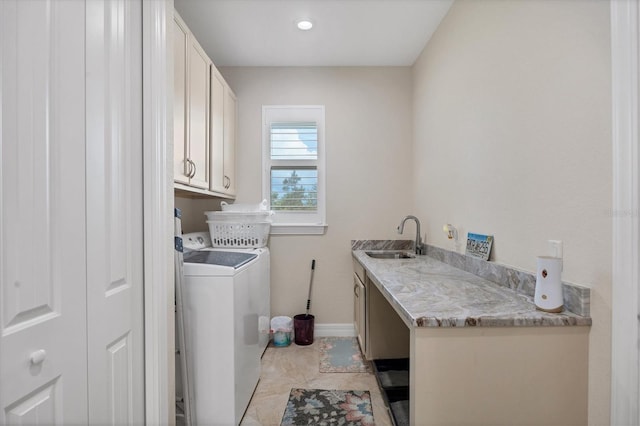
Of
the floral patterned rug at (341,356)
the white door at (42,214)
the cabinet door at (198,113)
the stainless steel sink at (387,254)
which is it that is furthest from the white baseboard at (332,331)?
the white door at (42,214)

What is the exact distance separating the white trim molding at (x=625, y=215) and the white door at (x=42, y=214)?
1.61m

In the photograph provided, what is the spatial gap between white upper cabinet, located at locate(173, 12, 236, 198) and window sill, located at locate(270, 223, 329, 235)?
558 millimetres

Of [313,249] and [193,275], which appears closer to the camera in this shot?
[193,275]

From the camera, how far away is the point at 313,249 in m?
2.98

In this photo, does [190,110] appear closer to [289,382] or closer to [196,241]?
[196,241]

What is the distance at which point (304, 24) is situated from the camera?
89.1 inches

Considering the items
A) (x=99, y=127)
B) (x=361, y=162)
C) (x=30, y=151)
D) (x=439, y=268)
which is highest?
(x=361, y=162)

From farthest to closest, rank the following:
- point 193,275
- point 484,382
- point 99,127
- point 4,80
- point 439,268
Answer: point 439,268
point 193,275
point 484,382
point 99,127
point 4,80

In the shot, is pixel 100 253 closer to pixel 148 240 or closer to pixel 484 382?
pixel 148 240

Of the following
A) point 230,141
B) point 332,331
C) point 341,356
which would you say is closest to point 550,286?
point 341,356

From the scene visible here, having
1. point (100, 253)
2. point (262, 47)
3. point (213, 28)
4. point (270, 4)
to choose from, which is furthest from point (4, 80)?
point (262, 47)

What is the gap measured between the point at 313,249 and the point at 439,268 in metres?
1.30

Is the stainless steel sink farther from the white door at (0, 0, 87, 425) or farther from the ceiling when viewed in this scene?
the white door at (0, 0, 87, 425)

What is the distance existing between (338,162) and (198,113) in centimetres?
141
